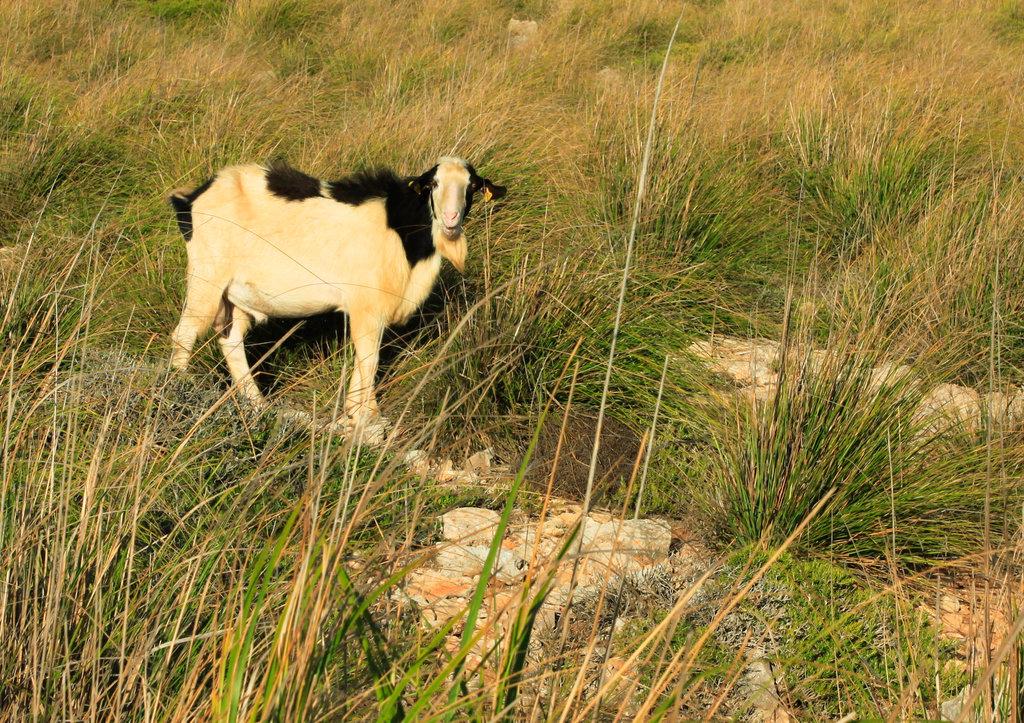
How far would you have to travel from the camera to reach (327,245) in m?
4.13

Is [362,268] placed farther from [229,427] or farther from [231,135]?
[231,135]

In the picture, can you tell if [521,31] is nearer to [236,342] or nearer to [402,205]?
[402,205]

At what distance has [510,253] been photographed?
5121mm

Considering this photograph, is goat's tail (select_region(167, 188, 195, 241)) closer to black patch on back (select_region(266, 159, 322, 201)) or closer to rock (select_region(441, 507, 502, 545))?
black patch on back (select_region(266, 159, 322, 201))

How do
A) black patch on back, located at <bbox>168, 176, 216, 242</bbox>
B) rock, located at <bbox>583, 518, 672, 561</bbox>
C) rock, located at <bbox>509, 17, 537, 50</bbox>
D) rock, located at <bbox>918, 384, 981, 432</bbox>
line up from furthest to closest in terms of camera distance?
rock, located at <bbox>509, 17, 537, 50</bbox> < black patch on back, located at <bbox>168, 176, 216, 242</bbox> < rock, located at <bbox>918, 384, 981, 432</bbox> < rock, located at <bbox>583, 518, 672, 561</bbox>

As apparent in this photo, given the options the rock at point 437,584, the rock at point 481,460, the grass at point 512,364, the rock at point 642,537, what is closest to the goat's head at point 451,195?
the grass at point 512,364

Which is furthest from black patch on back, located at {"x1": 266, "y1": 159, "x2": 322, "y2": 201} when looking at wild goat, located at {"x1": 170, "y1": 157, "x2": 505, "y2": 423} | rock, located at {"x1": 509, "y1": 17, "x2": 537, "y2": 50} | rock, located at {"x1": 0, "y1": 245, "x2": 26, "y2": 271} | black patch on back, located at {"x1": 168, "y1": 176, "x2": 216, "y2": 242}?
rock, located at {"x1": 509, "y1": 17, "x2": 537, "y2": 50}

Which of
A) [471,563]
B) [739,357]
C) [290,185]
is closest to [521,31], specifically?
[739,357]

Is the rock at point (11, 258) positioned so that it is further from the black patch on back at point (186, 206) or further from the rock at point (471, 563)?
the rock at point (471, 563)

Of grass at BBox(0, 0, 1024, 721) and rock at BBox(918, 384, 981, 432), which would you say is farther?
rock at BBox(918, 384, 981, 432)

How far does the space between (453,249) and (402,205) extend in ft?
1.00

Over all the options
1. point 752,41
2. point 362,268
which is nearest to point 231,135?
point 362,268

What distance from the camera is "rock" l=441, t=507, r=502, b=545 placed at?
3.38 m

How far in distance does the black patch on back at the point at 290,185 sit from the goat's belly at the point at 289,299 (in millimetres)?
429
